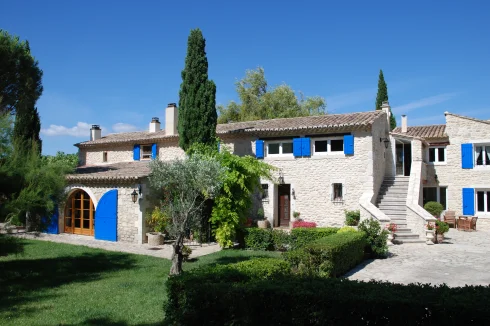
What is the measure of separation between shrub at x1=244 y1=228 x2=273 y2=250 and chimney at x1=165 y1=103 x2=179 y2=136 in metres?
9.97

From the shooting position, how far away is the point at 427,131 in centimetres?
2444

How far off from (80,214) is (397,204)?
15782mm

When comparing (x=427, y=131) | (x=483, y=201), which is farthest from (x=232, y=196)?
(x=427, y=131)

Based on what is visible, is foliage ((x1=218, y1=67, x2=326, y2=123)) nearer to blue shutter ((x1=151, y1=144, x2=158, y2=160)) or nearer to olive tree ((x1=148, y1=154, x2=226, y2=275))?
blue shutter ((x1=151, y1=144, x2=158, y2=160))

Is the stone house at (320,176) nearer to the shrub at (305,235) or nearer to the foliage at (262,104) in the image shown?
the shrub at (305,235)

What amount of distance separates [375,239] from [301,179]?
6659 millimetres

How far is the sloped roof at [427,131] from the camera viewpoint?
909 inches

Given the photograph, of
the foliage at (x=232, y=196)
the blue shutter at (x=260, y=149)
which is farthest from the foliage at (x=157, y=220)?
the blue shutter at (x=260, y=149)

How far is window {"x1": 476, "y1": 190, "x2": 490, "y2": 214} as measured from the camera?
2109cm

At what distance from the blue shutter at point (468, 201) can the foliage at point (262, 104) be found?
17901mm

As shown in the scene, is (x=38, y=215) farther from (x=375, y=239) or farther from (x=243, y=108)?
(x=243, y=108)

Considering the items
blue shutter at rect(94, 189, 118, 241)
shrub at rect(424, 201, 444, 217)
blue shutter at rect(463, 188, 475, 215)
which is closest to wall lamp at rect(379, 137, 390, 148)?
shrub at rect(424, 201, 444, 217)

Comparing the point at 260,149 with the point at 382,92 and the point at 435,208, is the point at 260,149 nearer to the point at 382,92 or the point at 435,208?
the point at 435,208

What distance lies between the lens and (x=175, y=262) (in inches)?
392
